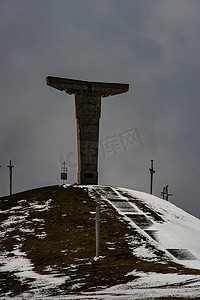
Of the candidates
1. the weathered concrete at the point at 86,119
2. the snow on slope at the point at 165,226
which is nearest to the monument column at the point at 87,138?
the weathered concrete at the point at 86,119

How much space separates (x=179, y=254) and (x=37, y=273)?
24.9ft

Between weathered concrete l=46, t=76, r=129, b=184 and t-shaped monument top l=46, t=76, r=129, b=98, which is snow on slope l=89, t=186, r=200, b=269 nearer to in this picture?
weathered concrete l=46, t=76, r=129, b=184

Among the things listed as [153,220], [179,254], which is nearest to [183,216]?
[153,220]

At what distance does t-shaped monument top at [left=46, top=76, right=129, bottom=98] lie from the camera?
32688 mm

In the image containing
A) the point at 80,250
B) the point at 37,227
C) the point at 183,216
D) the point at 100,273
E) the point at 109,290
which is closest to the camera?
the point at 109,290

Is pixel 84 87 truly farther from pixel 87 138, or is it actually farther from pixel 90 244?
pixel 90 244

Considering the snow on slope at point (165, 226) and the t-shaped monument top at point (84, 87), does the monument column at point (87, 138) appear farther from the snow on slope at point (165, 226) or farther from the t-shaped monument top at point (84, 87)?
the snow on slope at point (165, 226)

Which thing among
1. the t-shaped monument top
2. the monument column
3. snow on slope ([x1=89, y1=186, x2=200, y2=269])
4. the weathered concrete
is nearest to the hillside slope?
snow on slope ([x1=89, y1=186, x2=200, y2=269])

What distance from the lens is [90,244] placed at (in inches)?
810

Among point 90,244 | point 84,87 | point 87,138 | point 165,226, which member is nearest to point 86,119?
point 87,138

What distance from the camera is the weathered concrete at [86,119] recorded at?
32.8 m

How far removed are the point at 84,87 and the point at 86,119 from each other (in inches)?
99.5

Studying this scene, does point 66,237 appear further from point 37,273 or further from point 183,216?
point 183,216

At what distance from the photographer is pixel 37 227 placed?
928 inches
